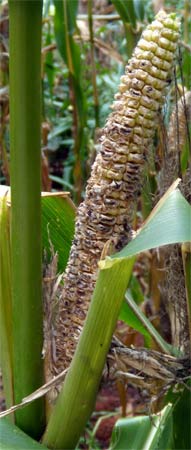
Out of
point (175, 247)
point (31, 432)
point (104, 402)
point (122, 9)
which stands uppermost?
point (122, 9)

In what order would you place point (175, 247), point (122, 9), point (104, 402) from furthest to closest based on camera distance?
point (104, 402) → point (122, 9) → point (175, 247)

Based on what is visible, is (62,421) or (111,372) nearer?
(62,421)

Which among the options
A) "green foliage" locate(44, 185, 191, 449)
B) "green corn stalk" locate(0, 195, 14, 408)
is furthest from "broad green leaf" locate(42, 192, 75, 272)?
"green foliage" locate(44, 185, 191, 449)

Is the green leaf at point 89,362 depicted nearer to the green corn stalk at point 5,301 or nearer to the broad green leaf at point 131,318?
the green corn stalk at point 5,301

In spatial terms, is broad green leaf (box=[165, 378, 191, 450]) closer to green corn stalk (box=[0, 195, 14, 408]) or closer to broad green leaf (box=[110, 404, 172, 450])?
broad green leaf (box=[110, 404, 172, 450])

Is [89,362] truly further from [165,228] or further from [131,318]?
[131,318]

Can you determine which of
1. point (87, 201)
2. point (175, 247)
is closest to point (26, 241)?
point (87, 201)

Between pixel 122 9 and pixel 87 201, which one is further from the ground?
pixel 122 9

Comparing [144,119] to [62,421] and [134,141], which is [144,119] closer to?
[134,141]
